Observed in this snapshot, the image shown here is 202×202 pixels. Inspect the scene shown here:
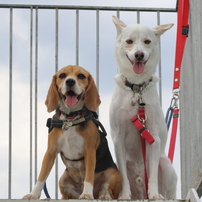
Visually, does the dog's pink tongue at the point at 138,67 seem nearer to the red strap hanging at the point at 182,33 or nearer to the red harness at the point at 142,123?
the red harness at the point at 142,123

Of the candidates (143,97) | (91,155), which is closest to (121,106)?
(143,97)

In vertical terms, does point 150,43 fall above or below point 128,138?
above

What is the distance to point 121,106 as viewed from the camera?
5184mm

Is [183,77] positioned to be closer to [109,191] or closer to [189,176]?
[189,176]

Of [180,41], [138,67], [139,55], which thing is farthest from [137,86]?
[180,41]

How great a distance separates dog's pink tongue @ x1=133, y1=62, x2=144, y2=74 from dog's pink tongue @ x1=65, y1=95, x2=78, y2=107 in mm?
684

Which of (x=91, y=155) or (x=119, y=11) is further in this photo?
(x=119, y=11)

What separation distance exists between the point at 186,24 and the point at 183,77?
0.88 meters

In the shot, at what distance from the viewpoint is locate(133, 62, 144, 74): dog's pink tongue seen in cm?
513

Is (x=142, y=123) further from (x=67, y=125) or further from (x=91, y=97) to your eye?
(x=67, y=125)

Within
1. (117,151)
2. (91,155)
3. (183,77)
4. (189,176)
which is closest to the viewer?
(91,155)

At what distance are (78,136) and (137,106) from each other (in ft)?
2.23

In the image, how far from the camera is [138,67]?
5148 mm

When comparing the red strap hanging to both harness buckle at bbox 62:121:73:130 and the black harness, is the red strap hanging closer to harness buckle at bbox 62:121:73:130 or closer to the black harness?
the black harness
